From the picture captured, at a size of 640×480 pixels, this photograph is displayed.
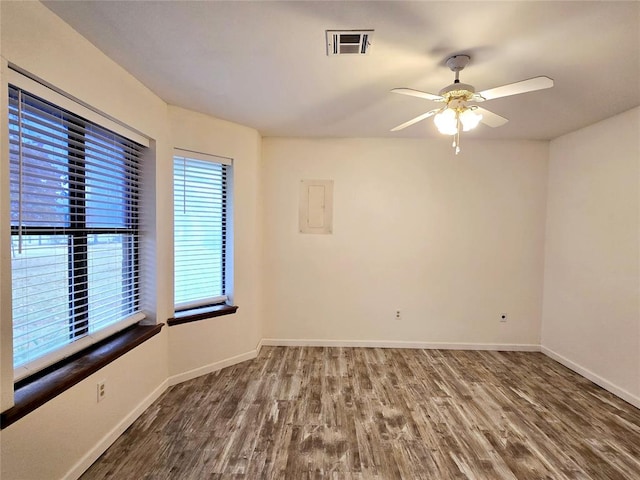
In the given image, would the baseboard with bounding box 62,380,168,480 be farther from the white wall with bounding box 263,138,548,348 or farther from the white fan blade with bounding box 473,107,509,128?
the white fan blade with bounding box 473,107,509,128

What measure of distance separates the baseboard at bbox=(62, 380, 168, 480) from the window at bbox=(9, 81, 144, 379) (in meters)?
0.63

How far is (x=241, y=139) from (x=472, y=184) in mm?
2735

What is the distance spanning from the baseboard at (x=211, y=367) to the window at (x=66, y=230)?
764 millimetres

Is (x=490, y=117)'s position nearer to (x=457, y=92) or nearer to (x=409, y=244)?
(x=457, y=92)

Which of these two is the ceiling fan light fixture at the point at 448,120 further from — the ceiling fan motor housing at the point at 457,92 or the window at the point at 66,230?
the window at the point at 66,230

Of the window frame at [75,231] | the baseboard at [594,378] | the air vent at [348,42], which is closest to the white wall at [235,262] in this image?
the window frame at [75,231]

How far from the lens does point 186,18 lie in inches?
58.3

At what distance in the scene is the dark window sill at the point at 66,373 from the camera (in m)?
1.35

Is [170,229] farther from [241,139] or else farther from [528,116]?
[528,116]

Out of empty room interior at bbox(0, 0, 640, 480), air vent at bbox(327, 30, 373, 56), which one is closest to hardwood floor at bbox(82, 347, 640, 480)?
A: empty room interior at bbox(0, 0, 640, 480)

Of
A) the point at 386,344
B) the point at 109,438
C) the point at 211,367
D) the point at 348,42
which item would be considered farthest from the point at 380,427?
the point at 348,42

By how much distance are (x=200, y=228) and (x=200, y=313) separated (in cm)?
→ 83

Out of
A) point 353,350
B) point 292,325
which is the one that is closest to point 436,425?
point 353,350

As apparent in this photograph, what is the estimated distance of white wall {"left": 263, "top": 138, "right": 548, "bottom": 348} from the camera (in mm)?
3529
